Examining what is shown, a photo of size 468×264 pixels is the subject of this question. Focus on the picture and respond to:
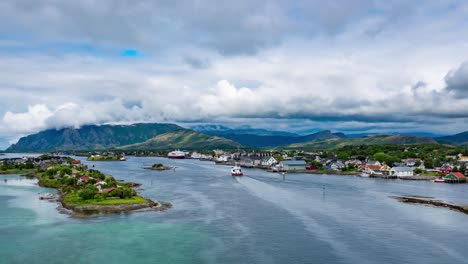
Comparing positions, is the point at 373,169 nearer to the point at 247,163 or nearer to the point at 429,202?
the point at 429,202

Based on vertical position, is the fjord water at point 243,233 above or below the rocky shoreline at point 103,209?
below

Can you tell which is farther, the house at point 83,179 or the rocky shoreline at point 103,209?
the house at point 83,179

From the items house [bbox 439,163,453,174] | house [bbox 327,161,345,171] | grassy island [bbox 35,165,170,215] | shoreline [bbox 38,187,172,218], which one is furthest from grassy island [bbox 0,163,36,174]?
house [bbox 439,163,453,174]

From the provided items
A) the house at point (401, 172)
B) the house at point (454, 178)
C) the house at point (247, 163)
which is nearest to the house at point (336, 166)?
the house at point (401, 172)

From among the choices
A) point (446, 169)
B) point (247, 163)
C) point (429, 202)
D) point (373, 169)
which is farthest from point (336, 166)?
point (429, 202)

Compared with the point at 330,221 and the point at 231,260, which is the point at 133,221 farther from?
the point at 330,221

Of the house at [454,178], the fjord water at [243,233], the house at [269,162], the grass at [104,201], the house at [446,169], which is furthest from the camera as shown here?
the house at [269,162]

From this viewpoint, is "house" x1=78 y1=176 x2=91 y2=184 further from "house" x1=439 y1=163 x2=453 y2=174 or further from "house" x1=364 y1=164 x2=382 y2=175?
"house" x1=439 y1=163 x2=453 y2=174

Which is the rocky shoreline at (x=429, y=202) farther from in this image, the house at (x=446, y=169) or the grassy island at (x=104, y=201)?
the house at (x=446, y=169)
